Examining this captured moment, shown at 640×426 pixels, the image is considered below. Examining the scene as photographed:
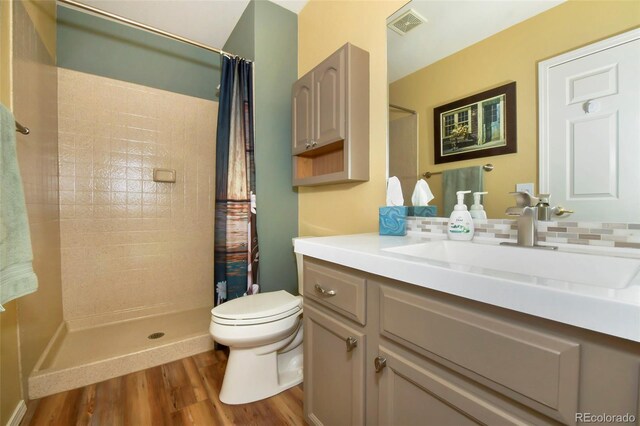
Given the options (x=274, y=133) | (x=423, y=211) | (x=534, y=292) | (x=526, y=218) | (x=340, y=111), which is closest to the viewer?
(x=534, y=292)

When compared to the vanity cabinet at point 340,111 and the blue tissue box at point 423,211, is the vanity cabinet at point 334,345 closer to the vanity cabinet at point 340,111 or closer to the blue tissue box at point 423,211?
the blue tissue box at point 423,211

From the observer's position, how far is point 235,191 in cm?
173

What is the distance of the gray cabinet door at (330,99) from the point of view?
1404 millimetres

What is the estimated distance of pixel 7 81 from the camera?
1.15 metres

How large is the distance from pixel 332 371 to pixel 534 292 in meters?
0.71

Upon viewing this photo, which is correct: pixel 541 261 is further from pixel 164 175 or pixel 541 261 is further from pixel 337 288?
pixel 164 175

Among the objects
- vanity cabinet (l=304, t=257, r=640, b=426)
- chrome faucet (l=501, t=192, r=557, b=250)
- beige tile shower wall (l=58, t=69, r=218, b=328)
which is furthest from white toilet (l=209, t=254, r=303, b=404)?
beige tile shower wall (l=58, t=69, r=218, b=328)

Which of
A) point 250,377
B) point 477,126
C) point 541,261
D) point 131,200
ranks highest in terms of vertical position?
point 477,126

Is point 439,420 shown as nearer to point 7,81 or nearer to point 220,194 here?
point 220,194

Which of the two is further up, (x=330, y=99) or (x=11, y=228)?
(x=330, y=99)

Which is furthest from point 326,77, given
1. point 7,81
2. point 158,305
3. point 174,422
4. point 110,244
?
point 158,305

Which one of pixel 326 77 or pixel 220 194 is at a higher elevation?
pixel 326 77

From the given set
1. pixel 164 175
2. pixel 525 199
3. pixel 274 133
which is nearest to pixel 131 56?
pixel 164 175

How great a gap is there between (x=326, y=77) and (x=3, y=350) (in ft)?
6.30
